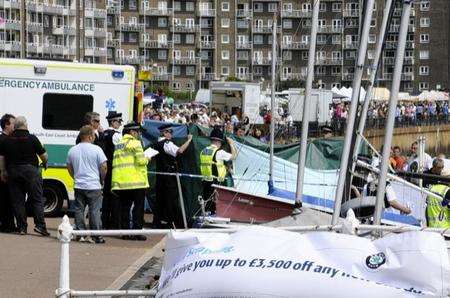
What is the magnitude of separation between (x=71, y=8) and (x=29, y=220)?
417 ft

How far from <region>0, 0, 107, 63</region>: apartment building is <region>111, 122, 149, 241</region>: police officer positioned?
113 m

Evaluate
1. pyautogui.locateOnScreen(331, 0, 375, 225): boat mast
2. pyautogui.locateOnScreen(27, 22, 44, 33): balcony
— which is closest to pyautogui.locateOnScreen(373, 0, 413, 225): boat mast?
pyautogui.locateOnScreen(331, 0, 375, 225): boat mast

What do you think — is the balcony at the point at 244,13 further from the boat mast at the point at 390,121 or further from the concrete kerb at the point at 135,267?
the boat mast at the point at 390,121

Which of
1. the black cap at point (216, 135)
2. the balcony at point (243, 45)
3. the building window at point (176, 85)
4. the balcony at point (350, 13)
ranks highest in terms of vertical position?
the balcony at point (350, 13)

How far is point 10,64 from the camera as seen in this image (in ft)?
60.5

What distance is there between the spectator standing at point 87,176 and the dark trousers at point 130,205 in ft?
2.31

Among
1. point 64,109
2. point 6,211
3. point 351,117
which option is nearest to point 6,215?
point 6,211

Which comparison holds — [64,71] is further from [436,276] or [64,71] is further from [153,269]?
[436,276]

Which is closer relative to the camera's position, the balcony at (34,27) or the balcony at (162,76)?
the balcony at (34,27)

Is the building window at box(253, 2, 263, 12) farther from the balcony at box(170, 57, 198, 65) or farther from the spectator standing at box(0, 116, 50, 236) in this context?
the spectator standing at box(0, 116, 50, 236)

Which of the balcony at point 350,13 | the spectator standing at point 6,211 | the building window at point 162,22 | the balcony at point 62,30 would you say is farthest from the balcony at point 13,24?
the spectator standing at point 6,211

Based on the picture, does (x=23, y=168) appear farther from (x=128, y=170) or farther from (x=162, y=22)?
(x=162, y=22)

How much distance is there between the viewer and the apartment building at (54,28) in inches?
5118

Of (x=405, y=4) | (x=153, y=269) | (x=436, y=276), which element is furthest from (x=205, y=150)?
(x=436, y=276)
